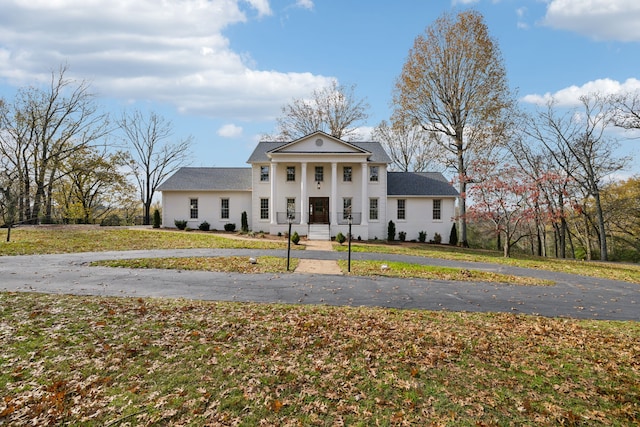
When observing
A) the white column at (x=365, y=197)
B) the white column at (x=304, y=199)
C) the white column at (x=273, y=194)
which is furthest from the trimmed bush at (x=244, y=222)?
the white column at (x=365, y=197)

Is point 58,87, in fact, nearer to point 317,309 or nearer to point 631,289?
point 317,309

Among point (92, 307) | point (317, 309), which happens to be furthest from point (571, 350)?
point (92, 307)

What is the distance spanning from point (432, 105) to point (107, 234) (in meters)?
25.3

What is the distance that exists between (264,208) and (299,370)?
2686cm

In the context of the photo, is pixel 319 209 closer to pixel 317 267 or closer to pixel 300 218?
pixel 300 218

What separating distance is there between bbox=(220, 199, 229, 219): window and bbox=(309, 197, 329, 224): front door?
6885 mm

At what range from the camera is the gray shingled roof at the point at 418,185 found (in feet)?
106

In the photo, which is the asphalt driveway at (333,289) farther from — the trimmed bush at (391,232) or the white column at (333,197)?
the white column at (333,197)

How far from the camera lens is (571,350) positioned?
6.44 m

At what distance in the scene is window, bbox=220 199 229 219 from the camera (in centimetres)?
3228

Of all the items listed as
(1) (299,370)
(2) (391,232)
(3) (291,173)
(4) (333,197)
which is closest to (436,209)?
(2) (391,232)

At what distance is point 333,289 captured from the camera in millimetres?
11531

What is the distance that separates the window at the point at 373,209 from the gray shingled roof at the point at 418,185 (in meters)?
1.46

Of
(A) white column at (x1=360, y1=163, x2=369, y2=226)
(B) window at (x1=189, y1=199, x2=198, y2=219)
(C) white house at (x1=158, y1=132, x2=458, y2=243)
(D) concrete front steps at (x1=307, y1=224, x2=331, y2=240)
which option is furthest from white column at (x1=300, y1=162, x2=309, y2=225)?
(B) window at (x1=189, y1=199, x2=198, y2=219)
